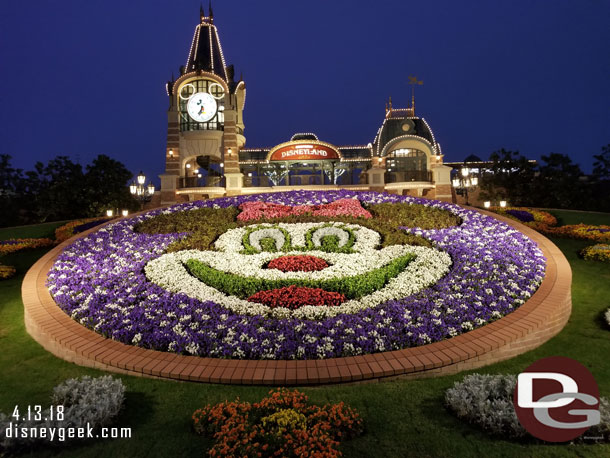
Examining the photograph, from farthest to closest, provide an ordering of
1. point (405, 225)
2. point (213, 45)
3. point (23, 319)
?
point (213, 45) → point (405, 225) → point (23, 319)

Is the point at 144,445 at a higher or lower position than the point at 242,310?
lower

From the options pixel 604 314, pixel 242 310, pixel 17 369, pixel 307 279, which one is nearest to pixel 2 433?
pixel 17 369

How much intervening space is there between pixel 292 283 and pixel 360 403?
381 cm

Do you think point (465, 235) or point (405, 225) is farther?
point (405, 225)

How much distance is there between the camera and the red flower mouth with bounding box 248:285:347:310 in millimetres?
7559

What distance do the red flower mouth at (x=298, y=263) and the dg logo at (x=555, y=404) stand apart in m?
5.54

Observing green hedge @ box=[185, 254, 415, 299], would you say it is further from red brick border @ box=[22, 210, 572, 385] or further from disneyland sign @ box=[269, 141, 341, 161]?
disneyland sign @ box=[269, 141, 341, 161]

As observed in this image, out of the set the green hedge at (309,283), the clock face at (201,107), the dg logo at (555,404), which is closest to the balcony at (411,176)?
the clock face at (201,107)

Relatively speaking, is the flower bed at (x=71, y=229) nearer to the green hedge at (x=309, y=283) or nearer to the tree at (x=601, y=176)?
the green hedge at (x=309, y=283)

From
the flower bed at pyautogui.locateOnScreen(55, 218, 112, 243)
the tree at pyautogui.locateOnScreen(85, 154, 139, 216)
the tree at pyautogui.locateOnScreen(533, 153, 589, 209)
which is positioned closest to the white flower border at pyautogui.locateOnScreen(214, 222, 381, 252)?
the flower bed at pyautogui.locateOnScreen(55, 218, 112, 243)

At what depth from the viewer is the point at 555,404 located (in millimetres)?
3961

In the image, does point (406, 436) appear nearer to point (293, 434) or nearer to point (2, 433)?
point (293, 434)

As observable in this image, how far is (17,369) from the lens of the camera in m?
6.04

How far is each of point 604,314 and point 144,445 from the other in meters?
8.39
